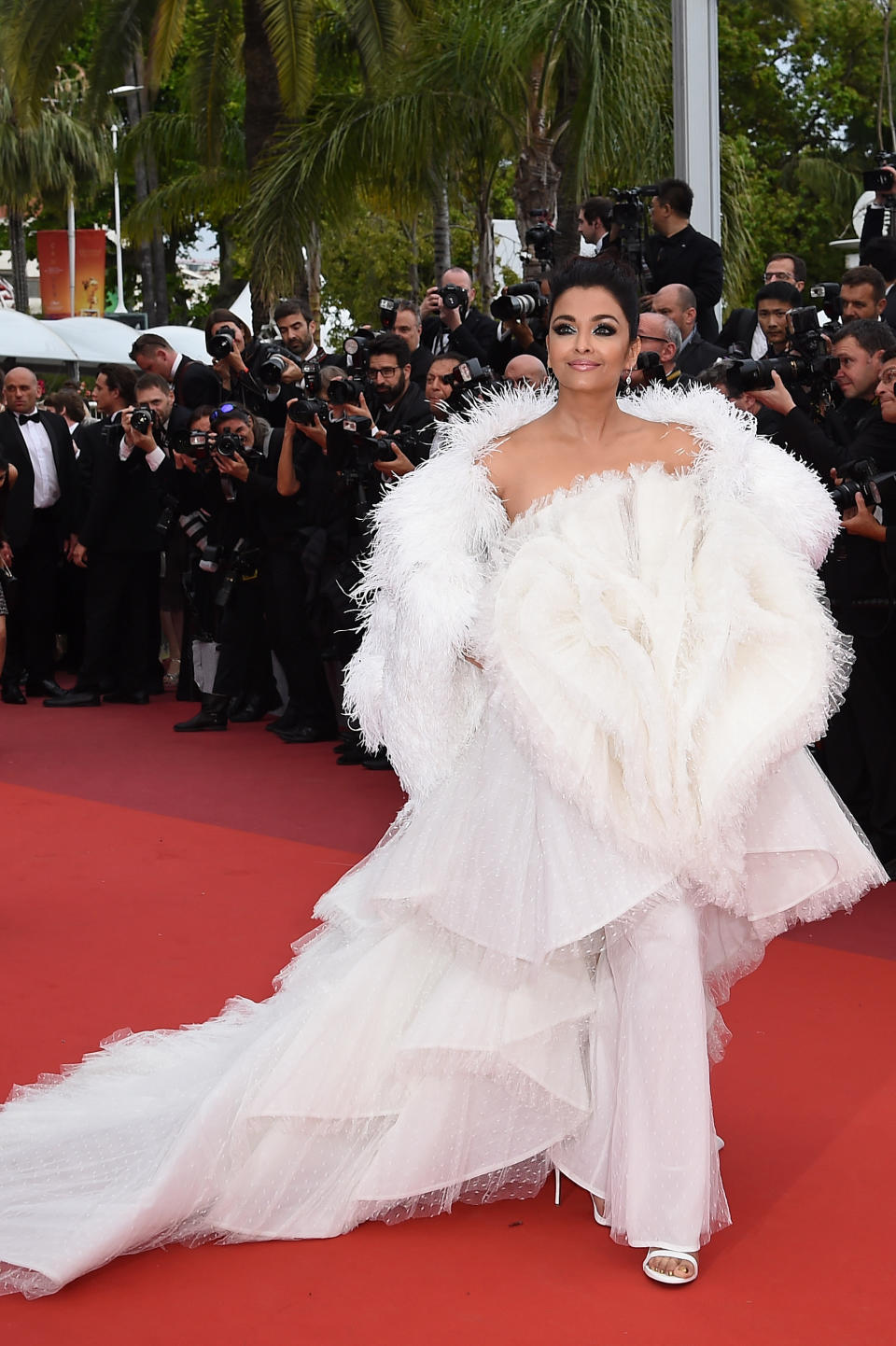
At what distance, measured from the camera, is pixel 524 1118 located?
296cm

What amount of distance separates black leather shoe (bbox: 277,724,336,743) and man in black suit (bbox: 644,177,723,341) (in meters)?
2.71

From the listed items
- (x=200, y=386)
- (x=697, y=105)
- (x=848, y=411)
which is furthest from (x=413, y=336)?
(x=848, y=411)

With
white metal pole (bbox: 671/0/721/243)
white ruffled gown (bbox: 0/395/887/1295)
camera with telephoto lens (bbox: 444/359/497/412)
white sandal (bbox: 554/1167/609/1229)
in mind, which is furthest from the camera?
white metal pole (bbox: 671/0/721/243)

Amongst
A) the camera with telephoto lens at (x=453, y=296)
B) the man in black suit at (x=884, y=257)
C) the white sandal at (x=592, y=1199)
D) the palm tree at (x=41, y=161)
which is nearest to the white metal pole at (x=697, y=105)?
the camera with telephoto lens at (x=453, y=296)

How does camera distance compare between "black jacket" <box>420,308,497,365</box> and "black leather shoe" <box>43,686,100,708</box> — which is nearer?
"black jacket" <box>420,308,497,365</box>

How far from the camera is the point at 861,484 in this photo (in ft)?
17.1

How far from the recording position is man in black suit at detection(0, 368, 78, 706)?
963 cm

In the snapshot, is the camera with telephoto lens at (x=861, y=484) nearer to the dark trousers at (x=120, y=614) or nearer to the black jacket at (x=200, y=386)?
the black jacket at (x=200, y=386)

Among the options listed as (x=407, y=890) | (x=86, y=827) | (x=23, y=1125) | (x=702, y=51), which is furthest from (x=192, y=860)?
(x=702, y=51)

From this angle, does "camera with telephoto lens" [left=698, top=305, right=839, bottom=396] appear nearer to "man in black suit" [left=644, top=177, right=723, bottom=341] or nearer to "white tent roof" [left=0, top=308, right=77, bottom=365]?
"man in black suit" [left=644, top=177, right=723, bottom=341]

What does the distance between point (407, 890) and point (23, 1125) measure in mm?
942

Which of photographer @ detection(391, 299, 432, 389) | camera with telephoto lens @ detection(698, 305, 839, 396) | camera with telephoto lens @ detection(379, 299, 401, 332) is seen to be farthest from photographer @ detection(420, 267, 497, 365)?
camera with telephoto lens @ detection(698, 305, 839, 396)

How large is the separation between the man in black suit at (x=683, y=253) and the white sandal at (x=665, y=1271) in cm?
550

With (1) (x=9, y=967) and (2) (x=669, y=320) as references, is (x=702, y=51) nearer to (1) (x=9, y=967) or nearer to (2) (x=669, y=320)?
(2) (x=669, y=320)
